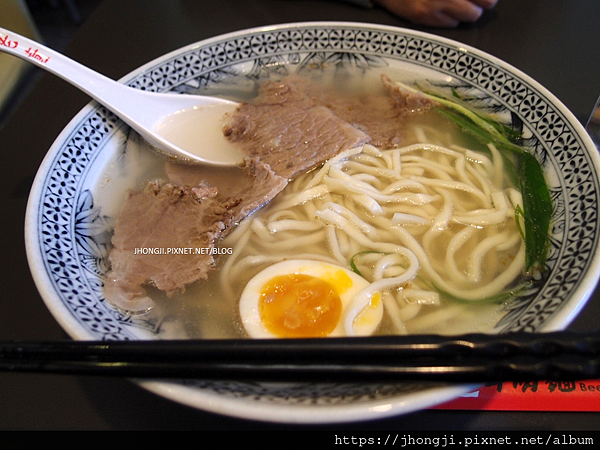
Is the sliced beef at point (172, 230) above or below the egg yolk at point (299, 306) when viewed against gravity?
above

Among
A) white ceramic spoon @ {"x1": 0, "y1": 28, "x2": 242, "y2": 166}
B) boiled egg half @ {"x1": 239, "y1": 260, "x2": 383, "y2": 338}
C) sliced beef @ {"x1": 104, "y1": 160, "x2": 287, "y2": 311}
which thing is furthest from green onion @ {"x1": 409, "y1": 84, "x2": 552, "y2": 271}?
white ceramic spoon @ {"x1": 0, "y1": 28, "x2": 242, "y2": 166}

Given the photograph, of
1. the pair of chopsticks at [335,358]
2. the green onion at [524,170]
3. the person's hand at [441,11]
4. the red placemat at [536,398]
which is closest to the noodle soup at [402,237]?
the green onion at [524,170]

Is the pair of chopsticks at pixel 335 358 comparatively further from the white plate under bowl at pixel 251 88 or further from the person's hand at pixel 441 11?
the person's hand at pixel 441 11

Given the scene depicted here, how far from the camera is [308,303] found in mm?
1181

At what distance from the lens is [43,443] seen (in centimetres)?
104

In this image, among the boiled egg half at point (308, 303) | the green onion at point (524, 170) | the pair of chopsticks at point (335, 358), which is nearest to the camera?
the pair of chopsticks at point (335, 358)

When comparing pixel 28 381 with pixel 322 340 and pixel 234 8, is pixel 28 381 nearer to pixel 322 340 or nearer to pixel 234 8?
pixel 322 340

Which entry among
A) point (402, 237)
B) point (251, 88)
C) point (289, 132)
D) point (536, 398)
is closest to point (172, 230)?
point (289, 132)

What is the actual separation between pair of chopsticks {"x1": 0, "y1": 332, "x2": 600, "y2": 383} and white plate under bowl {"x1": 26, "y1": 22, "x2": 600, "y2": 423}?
8cm

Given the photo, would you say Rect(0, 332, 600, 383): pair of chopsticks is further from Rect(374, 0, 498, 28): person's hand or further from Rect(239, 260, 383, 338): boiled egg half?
Rect(374, 0, 498, 28): person's hand

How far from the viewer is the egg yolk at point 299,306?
1.14 m

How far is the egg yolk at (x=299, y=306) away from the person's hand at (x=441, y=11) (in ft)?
5.82

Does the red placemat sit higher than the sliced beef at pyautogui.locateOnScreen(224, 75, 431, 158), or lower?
lower

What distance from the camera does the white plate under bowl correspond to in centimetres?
87
